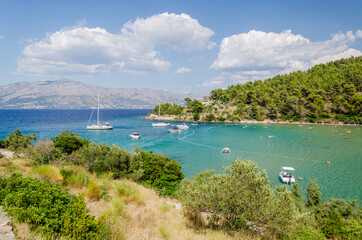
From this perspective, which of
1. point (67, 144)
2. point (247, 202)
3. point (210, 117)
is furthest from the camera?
point (210, 117)

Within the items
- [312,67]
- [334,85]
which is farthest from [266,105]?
[312,67]

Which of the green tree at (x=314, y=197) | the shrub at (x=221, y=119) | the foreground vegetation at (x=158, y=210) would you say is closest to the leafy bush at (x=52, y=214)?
the foreground vegetation at (x=158, y=210)

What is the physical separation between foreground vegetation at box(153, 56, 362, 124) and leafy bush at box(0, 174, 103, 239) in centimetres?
9651

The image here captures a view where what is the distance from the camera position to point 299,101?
9512 centimetres

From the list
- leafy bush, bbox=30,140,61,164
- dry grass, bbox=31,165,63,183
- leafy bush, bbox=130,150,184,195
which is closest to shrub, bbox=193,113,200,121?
leafy bush, bbox=130,150,184,195

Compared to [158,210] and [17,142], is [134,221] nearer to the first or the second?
[158,210]

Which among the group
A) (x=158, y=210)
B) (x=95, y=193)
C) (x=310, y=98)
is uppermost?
(x=310, y=98)

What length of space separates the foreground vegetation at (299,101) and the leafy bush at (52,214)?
317 feet

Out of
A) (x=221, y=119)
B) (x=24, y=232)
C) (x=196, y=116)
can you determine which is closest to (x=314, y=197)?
(x=24, y=232)

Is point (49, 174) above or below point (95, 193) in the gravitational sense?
above

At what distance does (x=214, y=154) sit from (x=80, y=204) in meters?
35.8

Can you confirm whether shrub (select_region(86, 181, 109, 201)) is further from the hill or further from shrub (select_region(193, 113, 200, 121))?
the hill

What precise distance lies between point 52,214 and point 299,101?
111 m

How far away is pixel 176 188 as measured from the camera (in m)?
15.9
